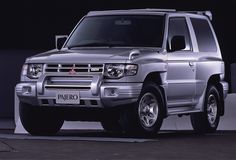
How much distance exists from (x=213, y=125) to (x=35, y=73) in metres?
3.62

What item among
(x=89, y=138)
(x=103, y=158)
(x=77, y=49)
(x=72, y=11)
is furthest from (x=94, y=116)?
(x=72, y=11)

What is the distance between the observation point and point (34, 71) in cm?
1578

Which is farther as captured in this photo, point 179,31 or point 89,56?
point 179,31

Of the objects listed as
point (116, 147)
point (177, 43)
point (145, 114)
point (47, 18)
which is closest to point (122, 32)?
point (177, 43)

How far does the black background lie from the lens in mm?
25938

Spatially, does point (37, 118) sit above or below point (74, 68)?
below

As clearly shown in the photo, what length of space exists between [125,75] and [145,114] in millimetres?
761

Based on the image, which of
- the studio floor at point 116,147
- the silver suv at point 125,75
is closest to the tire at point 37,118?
the silver suv at point 125,75

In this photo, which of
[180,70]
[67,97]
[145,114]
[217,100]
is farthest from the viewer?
[217,100]

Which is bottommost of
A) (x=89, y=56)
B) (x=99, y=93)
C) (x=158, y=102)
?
(x=158, y=102)

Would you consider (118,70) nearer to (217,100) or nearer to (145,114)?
(145,114)

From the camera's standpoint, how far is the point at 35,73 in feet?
51.8

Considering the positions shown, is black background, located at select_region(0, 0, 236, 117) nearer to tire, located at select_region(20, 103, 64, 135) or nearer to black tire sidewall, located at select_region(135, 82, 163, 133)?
tire, located at select_region(20, 103, 64, 135)

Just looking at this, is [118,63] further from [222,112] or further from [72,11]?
[72,11]
